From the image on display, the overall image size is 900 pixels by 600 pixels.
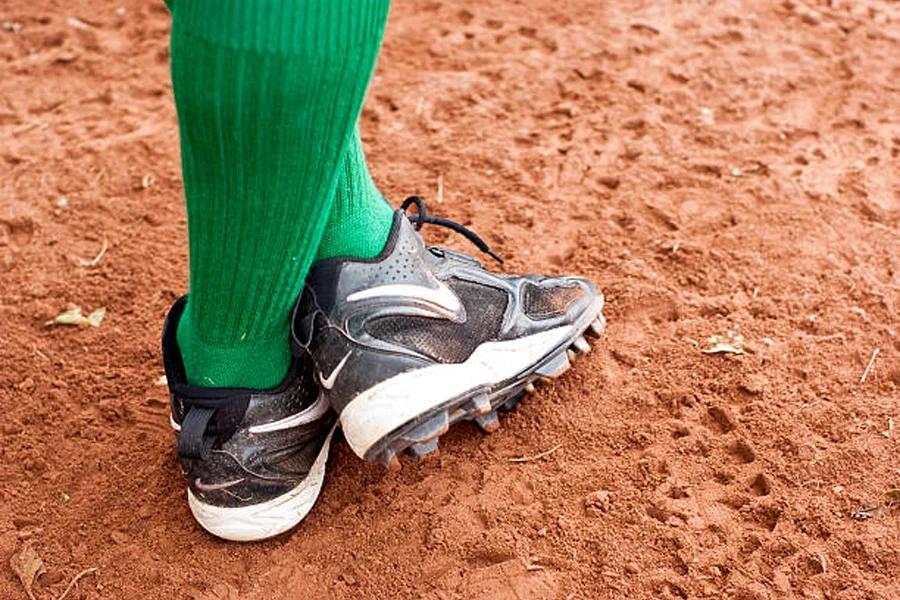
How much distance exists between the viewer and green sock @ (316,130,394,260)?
1503 millimetres

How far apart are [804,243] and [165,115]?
1520mm

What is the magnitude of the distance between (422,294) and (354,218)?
152 millimetres

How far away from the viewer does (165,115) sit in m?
2.52

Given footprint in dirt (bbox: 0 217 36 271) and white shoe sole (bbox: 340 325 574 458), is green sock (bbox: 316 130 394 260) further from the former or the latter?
footprint in dirt (bbox: 0 217 36 271)

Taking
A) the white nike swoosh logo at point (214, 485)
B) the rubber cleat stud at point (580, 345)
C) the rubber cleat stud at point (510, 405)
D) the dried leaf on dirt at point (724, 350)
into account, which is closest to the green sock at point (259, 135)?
the white nike swoosh logo at point (214, 485)

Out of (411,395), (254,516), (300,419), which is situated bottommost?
(254,516)

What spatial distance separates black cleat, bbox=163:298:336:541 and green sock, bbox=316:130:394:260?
0.58ft

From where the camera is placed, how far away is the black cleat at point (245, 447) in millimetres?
1458

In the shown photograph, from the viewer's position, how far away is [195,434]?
1.44 m

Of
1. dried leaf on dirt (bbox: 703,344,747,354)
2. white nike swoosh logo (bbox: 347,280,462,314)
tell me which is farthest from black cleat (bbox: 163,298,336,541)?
dried leaf on dirt (bbox: 703,344,747,354)

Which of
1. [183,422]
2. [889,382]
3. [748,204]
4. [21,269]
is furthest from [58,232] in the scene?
[889,382]

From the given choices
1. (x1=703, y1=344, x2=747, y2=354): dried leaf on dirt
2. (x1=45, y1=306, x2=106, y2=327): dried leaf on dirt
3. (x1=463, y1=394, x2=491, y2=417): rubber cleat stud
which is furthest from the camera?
(x1=45, y1=306, x2=106, y2=327): dried leaf on dirt

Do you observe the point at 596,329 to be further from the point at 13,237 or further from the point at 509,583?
the point at 13,237

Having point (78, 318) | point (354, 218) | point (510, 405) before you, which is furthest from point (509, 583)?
point (78, 318)
